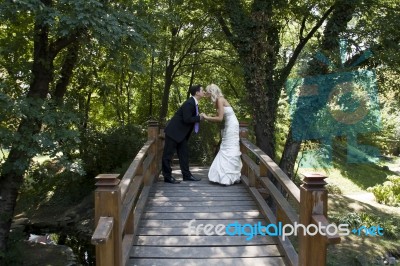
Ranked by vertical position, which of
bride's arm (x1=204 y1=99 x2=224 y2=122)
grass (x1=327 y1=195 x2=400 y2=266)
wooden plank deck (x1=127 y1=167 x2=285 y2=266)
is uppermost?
bride's arm (x1=204 y1=99 x2=224 y2=122)

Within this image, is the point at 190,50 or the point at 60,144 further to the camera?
the point at 190,50

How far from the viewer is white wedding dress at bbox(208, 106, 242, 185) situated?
6828 mm

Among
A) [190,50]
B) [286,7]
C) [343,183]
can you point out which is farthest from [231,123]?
[343,183]

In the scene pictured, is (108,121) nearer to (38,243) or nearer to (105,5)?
(38,243)

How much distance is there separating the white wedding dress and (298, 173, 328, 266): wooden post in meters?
3.27

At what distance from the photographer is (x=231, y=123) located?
22.8 ft

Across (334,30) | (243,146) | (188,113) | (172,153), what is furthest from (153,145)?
(334,30)

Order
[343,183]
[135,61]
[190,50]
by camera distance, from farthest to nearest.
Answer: [343,183] → [190,50] → [135,61]

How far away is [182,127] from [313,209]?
139 inches

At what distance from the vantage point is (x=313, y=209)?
3.52m

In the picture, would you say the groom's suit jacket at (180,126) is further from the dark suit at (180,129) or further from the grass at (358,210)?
the grass at (358,210)

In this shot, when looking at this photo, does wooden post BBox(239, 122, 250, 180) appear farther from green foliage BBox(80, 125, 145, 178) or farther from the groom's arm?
green foliage BBox(80, 125, 145, 178)

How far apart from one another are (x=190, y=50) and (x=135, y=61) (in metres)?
7.30

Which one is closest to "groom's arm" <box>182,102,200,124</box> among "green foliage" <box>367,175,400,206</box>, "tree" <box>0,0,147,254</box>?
"tree" <box>0,0,147,254</box>
